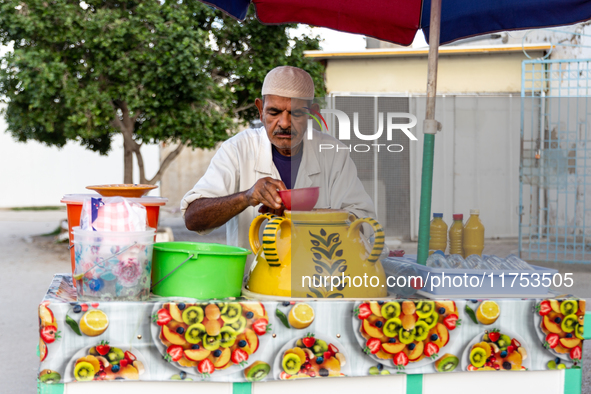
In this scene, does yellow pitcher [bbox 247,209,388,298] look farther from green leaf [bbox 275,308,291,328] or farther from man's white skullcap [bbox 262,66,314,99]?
man's white skullcap [bbox 262,66,314,99]

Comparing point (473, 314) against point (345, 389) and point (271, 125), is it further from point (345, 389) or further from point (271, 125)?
point (271, 125)

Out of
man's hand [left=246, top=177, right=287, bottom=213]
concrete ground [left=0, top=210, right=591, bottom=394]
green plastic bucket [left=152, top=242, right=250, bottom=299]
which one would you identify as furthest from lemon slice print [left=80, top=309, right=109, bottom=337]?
concrete ground [left=0, top=210, right=591, bottom=394]

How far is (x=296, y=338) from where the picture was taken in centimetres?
133

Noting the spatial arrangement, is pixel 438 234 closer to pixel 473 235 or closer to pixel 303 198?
pixel 473 235

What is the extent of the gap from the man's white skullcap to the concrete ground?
1.99 feet

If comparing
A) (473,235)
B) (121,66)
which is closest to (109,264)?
(473,235)

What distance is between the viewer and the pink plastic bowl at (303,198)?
1467mm

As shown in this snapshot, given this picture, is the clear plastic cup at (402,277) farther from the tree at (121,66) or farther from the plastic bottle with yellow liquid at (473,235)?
the tree at (121,66)

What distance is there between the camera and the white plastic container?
1300 mm

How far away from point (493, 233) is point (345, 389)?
703mm

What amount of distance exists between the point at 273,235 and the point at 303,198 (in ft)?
0.51

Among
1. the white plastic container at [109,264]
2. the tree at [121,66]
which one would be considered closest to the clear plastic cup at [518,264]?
the white plastic container at [109,264]

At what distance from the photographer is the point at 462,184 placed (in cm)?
160

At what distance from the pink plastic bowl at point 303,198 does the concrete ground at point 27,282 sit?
34 cm
